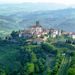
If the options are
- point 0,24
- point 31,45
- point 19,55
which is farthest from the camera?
point 0,24

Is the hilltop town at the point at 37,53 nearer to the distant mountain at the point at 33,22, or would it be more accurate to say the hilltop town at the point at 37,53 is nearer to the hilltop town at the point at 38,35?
the hilltop town at the point at 38,35

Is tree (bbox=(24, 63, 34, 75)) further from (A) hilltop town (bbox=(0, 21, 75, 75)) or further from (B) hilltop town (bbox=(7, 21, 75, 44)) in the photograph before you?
(B) hilltop town (bbox=(7, 21, 75, 44))

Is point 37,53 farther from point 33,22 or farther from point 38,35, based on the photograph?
point 33,22

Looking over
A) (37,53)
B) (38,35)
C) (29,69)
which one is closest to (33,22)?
(38,35)

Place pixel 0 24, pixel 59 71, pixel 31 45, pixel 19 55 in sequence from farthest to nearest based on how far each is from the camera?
pixel 0 24
pixel 31 45
pixel 19 55
pixel 59 71

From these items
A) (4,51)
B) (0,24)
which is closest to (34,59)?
(4,51)

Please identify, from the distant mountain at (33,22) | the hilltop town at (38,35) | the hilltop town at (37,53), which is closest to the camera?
the hilltop town at (37,53)

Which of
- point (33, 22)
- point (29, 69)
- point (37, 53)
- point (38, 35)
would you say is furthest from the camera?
point (33, 22)

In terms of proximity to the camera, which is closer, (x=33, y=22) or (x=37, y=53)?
(x=37, y=53)

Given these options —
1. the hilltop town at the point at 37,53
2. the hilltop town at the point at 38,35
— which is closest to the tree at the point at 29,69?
the hilltop town at the point at 37,53

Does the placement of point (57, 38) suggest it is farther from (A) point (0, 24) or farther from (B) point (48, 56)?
(A) point (0, 24)

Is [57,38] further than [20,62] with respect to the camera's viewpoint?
Yes
